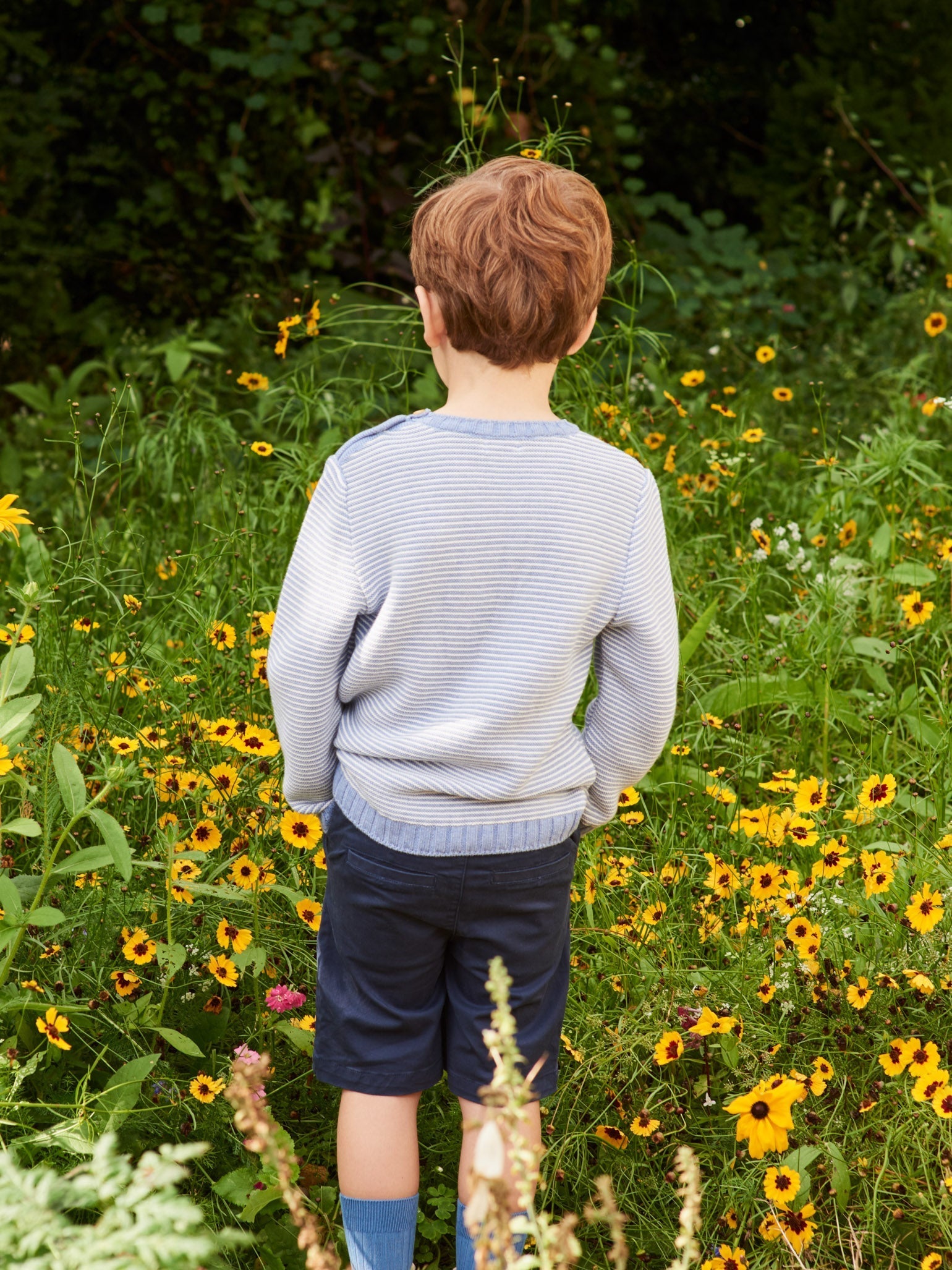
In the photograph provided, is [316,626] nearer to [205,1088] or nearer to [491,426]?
[491,426]

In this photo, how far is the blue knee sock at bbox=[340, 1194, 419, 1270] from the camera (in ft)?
4.99

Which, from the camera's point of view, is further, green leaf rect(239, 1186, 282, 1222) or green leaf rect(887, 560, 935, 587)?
green leaf rect(887, 560, 935, 587)

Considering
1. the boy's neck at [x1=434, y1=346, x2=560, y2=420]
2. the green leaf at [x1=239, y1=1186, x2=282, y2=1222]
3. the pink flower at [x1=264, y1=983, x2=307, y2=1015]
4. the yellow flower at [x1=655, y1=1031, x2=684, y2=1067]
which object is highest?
the boy's neck at [x1=434, y1=346, x2=560, y2=420]

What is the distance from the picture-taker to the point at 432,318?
1.38 m

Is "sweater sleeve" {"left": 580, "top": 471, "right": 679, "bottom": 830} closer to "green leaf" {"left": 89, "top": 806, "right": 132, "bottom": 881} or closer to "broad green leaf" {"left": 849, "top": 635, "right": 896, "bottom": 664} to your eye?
"green leaf" {"left": 89, "top": 806, "right": 132, "bottom": 881}

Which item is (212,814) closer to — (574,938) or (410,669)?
(574,938)

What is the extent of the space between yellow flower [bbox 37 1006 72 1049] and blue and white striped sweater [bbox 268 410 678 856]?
0.47 m

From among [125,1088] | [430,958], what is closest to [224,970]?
[125,1088]

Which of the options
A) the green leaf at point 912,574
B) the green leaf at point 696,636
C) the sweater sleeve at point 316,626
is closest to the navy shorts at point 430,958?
the sweater sleeve at point 316,626

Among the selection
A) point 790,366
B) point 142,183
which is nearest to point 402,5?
point 142,183

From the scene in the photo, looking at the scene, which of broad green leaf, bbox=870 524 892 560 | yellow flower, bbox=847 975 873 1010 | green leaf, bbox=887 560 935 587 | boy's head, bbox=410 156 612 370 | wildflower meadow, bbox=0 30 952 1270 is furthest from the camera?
broad green leaf, bbox=870 524 892 560

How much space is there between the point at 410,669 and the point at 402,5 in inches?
178

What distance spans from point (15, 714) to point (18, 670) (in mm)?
79

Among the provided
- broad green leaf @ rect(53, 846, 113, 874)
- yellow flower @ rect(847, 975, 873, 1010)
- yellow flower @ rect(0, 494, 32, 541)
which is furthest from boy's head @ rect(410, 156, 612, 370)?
yellow flower @ rect(847, 975, 873, 1010)
